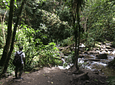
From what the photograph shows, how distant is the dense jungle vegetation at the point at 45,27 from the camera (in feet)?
11.8

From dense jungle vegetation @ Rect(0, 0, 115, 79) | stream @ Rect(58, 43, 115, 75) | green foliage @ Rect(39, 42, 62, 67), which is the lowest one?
stream @ Rect(58, 43, 115, 75)

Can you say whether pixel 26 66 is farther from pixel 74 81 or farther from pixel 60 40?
pixel 60 40

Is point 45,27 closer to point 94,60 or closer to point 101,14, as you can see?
point 94,60

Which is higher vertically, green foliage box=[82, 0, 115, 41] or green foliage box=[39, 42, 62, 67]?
green foliage box=[82, 0, 115, 41]

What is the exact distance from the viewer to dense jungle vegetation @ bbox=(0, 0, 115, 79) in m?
3.60

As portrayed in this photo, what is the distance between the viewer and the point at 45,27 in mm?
9422

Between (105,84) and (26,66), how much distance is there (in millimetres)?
4394

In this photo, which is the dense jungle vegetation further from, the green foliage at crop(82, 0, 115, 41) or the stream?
the stream

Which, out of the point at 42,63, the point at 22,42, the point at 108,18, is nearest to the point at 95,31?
the point at 108,18

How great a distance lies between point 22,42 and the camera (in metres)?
5.85

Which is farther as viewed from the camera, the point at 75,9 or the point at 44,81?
the point at 75,9

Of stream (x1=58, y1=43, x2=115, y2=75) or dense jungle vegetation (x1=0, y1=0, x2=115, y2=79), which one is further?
stream (x1=58, y1=43, x2=115, y2=75)

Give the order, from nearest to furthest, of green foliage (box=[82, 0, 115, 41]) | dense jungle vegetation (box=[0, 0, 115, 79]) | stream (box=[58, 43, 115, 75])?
dense jungle vegetation (box=[0, 0, 115, 79]) < stream (box=[58, 43, 115, 75]) < green foliage (box=[82, 0, 115, 41])

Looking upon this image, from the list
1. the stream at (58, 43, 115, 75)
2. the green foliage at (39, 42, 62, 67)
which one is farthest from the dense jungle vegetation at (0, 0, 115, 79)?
the stream at (58, 43, 115, 75)
